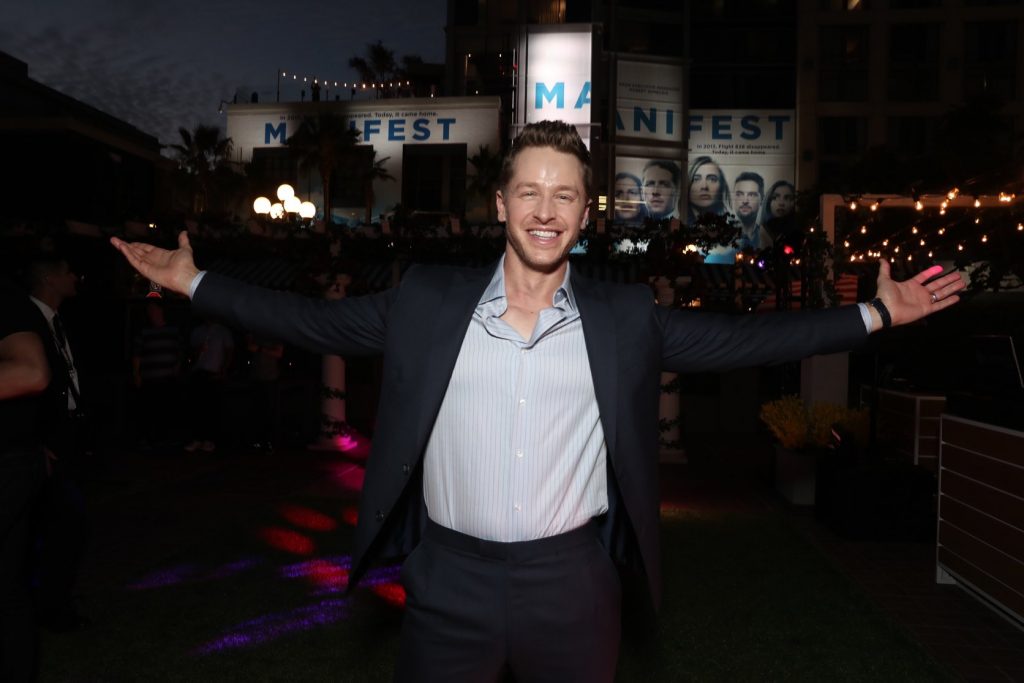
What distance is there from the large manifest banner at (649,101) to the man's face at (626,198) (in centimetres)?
224

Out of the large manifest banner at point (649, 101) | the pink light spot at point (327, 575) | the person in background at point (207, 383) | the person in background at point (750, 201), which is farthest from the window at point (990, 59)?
the pink light spot at point (327, 575)

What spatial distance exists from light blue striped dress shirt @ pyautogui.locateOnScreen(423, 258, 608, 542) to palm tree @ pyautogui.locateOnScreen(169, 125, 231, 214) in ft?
151

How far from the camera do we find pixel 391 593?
5.48 m

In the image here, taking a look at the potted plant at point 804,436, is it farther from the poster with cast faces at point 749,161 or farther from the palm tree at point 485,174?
the poster with cast faces at point 749,161

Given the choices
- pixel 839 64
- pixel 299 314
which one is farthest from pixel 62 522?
pixel 839 64

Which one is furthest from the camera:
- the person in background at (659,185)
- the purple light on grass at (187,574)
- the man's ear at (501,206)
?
the person in background at (659,185)

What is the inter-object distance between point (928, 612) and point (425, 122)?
30335 millimetres

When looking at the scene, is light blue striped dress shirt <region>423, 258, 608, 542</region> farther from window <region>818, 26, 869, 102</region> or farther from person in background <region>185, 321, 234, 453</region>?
window <region>818, 26, 869, 102</region>

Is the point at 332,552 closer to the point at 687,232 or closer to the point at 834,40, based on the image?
the point at 687,232

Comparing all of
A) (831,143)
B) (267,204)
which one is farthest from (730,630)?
(831,143)

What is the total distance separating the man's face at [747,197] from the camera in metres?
43.4

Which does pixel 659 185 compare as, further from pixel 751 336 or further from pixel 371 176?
pixel 751 336

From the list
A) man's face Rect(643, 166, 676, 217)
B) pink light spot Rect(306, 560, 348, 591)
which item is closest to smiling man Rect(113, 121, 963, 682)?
pink light spot Rect(306, 560, 348, 591)

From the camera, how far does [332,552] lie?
6418 millimetres
